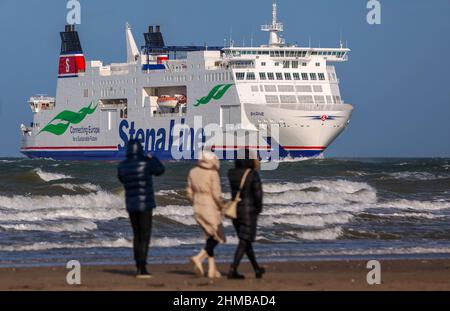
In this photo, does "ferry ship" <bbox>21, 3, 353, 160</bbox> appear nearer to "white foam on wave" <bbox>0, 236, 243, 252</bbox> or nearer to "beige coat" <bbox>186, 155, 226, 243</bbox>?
"white foam on wave" <bbox>0, 236, 243, 252</bbox>

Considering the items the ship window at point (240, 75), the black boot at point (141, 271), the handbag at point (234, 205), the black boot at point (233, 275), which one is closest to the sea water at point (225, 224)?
the black boot at point (141, 271)

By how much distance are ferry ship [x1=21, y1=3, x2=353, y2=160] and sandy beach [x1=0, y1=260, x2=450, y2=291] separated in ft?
156

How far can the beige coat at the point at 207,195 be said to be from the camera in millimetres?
12055

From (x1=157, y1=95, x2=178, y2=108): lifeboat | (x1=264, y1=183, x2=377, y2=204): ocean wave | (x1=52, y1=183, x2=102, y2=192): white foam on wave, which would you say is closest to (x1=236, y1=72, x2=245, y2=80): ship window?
(x1=157, y1=95, x2=178, y2=108): lifeboat

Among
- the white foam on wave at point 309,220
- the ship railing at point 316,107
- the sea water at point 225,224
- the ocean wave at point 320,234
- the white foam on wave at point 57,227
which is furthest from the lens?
the ship railing at point 316,107

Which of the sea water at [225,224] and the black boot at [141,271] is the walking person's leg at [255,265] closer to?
the black boot at [141,271]

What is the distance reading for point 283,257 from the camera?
15.3 m

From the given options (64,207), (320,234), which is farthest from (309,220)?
(64,207)

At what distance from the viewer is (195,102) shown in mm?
67188

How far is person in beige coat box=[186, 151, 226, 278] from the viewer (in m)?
12.1

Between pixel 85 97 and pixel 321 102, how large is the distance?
17338mm

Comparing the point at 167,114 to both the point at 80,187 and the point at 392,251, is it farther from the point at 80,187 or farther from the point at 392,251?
the point at 392,251

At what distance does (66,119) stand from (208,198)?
65731 mm

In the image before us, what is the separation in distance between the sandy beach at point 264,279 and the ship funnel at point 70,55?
65210mm
